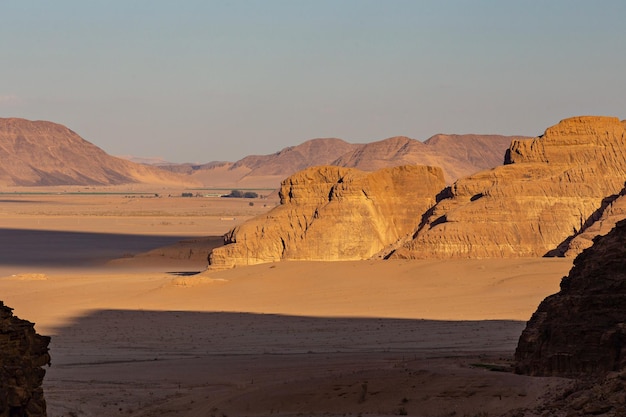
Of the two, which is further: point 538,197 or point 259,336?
point 538,197

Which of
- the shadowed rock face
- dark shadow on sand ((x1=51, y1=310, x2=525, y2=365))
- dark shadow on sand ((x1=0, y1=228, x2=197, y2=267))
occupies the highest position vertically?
dark shadow on sand ((x1=0, y1=228, x2=197, y2=267))

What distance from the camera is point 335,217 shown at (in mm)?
38875

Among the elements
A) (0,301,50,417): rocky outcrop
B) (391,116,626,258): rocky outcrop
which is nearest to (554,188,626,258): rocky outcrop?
(391,116,626,258): rocky outcrop

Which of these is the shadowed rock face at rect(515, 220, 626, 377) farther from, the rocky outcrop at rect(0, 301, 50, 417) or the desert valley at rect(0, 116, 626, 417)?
the rocky outcrop at rect(0, 301, 50, 417)

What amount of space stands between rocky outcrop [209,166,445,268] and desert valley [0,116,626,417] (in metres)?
0.06

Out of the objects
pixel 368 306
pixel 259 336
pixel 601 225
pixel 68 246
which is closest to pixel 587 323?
pixel 259 336

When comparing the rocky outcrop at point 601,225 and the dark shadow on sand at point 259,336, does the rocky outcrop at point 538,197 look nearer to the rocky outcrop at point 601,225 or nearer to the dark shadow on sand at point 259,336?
the rocky outcrop at point 601,225

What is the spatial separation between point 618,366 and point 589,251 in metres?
2.39

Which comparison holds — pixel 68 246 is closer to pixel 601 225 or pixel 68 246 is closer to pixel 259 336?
pixel 601 225

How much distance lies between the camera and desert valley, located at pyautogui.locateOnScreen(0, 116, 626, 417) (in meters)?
16.0

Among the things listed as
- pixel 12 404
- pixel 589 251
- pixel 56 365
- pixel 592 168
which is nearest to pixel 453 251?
pixel 592 168

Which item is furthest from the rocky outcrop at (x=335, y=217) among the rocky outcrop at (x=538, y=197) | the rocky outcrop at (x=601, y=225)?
the rocky outcrop at (x=601, y=225)

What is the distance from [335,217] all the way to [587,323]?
22.9 m

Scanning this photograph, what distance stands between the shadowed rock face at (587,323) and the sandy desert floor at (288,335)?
2.35 feet
